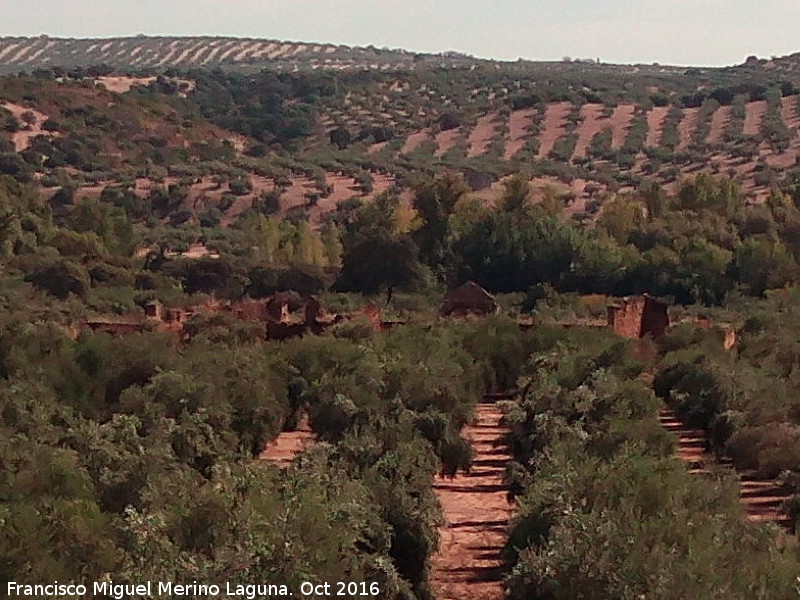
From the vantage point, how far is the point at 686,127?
4392 inches

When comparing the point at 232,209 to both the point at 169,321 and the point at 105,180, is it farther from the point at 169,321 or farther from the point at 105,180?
the point at 169,321

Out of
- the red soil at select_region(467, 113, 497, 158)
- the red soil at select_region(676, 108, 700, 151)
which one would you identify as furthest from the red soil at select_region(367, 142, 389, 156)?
the red soil at select_region(676, 108, 700, 151)

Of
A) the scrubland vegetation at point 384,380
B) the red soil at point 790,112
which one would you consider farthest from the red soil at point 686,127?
the scrubland vegetation at point 384,380

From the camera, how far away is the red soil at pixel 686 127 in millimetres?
105150

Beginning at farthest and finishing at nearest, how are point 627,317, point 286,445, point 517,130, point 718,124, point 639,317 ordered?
1. point 517,130
2. point 718,124
3. point 639,317
4. point 627,317
5. point 286,445

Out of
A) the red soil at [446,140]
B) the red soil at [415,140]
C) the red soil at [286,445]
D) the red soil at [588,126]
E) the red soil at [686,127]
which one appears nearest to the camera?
the red soil at [286,445]

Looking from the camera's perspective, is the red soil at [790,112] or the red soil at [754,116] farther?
the red soil at [790,112]

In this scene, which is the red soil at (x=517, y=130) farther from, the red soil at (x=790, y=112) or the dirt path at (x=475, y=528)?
the dirt path at (x=475, y=528)

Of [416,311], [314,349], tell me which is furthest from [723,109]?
[314,349]

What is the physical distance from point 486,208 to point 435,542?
50.3 m

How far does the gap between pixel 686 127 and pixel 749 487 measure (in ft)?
304

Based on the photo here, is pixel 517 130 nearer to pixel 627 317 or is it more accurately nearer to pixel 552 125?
pixel 552 125

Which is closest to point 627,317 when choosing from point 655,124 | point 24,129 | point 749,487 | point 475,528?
point 749,487

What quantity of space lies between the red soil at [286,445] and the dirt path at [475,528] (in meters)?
2.80
